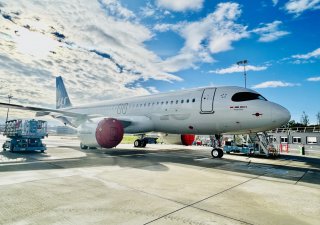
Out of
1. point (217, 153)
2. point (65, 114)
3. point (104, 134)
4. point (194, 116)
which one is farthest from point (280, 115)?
point (65, 114)

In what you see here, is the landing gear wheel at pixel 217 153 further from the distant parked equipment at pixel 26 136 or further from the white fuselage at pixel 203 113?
the distant parked equipment at pixel 26 136

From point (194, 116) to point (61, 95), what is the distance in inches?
844

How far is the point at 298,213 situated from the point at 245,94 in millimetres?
7307

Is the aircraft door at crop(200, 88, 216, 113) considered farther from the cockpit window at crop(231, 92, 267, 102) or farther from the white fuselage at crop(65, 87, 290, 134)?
the cockpit window at crop(231, 92, 267, 102)

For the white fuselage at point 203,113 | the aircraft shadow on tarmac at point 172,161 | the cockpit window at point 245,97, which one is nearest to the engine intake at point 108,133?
the aircraft shadow on tarmac at point 172,161

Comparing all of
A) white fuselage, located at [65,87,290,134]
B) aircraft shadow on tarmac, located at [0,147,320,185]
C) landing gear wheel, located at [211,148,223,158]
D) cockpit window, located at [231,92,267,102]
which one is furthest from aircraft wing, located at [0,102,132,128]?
cockpit window, located at [231,92,267,102]

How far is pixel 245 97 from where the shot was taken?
33.7 feet

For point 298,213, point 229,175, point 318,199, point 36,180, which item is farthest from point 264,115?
point 36,180

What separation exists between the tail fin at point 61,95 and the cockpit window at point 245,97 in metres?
22.1

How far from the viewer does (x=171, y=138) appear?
17.0 meters

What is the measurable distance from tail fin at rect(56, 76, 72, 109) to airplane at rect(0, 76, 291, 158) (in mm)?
13835

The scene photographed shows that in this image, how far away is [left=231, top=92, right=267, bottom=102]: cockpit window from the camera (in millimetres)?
10188

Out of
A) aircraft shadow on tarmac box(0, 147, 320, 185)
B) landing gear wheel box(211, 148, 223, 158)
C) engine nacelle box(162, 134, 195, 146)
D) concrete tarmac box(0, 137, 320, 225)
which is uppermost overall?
engine nacelle box(162, 134, 195, 146)

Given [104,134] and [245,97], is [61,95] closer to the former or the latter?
[104,134]
